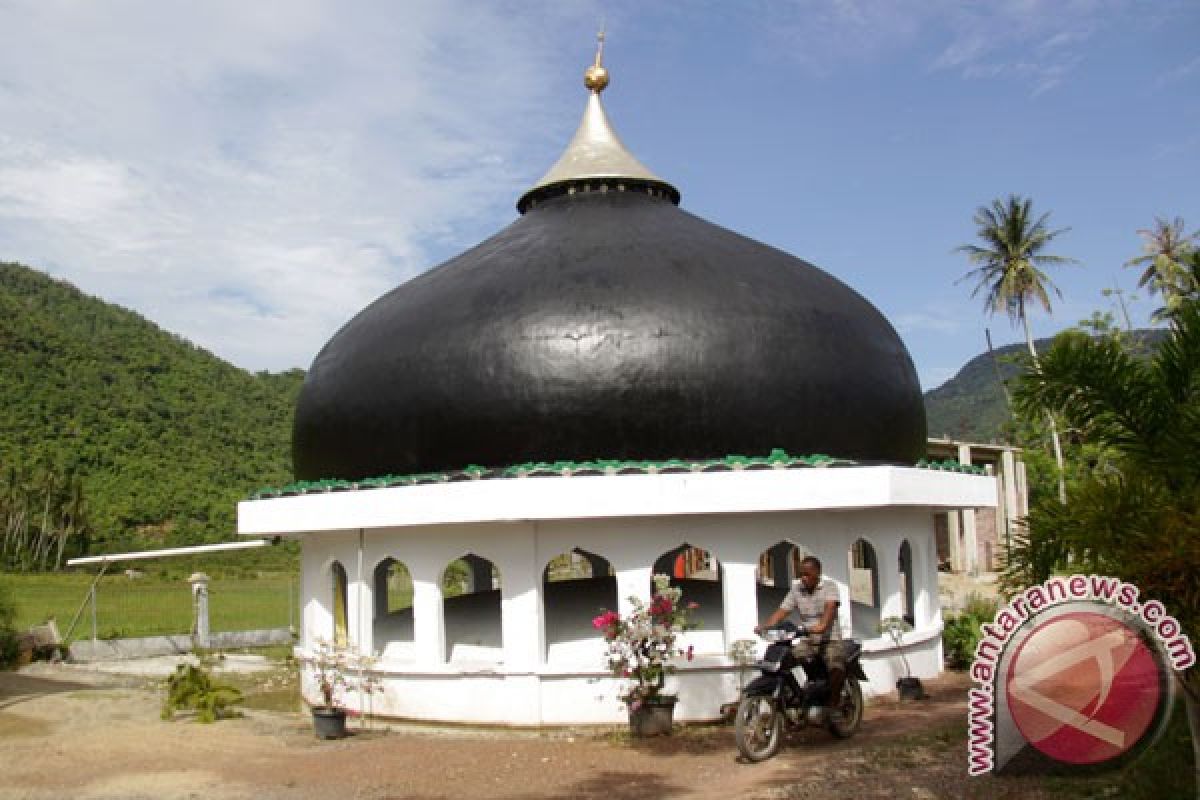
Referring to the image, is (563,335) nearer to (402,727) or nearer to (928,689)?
(402,727)

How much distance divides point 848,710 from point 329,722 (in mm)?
6458

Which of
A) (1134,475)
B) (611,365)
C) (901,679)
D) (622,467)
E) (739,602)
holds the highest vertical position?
(611,365)

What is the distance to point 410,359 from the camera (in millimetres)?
15180

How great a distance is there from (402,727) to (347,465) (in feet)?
12.4

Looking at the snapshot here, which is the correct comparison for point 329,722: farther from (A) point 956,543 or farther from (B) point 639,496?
(A) point 956,543

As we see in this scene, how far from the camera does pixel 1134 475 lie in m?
7.81

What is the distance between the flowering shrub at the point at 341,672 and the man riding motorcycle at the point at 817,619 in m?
5.88

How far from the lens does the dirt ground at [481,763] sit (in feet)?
33.8

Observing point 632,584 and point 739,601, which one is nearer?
→ point 632,584

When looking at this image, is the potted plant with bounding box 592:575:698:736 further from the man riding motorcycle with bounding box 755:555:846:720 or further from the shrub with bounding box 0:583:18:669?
the shrub with bounding box 0:583:18:669

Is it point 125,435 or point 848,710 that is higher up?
point 125,435

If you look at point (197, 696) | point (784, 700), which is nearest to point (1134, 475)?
point (784, 700)

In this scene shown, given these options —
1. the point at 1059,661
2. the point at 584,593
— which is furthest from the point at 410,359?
the point at 1059,661

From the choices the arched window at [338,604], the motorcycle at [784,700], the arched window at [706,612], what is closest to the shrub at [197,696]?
the arched window at [338,604]
